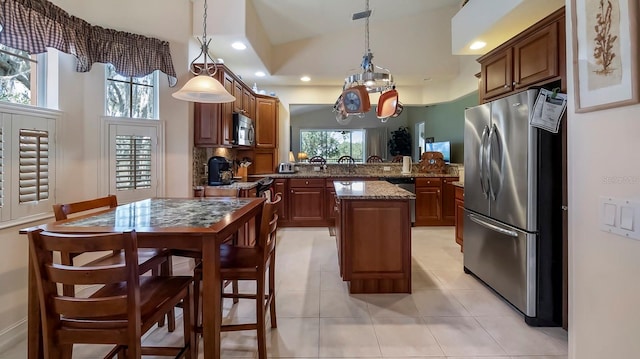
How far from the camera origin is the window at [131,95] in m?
2.99

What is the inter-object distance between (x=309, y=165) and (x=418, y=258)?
2825mm

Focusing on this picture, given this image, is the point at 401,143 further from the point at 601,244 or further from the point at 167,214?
the point at 601,244

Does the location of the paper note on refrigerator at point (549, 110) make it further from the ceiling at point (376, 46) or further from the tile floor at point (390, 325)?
the ceiling at point (376, 46)

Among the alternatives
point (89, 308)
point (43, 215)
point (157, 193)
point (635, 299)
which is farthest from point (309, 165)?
point (635, 299)

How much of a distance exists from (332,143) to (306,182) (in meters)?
4.60

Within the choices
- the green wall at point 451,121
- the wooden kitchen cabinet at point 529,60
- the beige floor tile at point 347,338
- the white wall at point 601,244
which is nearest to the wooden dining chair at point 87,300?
the beige floor tile at point 347,338

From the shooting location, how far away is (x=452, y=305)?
2531 millimetres

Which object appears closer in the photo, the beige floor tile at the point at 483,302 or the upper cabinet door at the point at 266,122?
the beige floor tile at the point at 483,302

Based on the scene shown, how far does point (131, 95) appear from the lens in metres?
3.12

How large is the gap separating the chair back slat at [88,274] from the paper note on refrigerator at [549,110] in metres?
2.51

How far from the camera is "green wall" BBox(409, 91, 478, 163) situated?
18.4ft

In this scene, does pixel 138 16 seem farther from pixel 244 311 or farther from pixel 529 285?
pixel 529 285

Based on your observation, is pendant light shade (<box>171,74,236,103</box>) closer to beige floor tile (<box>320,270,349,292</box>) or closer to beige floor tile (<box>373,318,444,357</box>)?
beige floor tile (<box>320,270,349,292</box>)

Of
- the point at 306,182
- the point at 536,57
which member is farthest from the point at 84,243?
the point at 306,182
